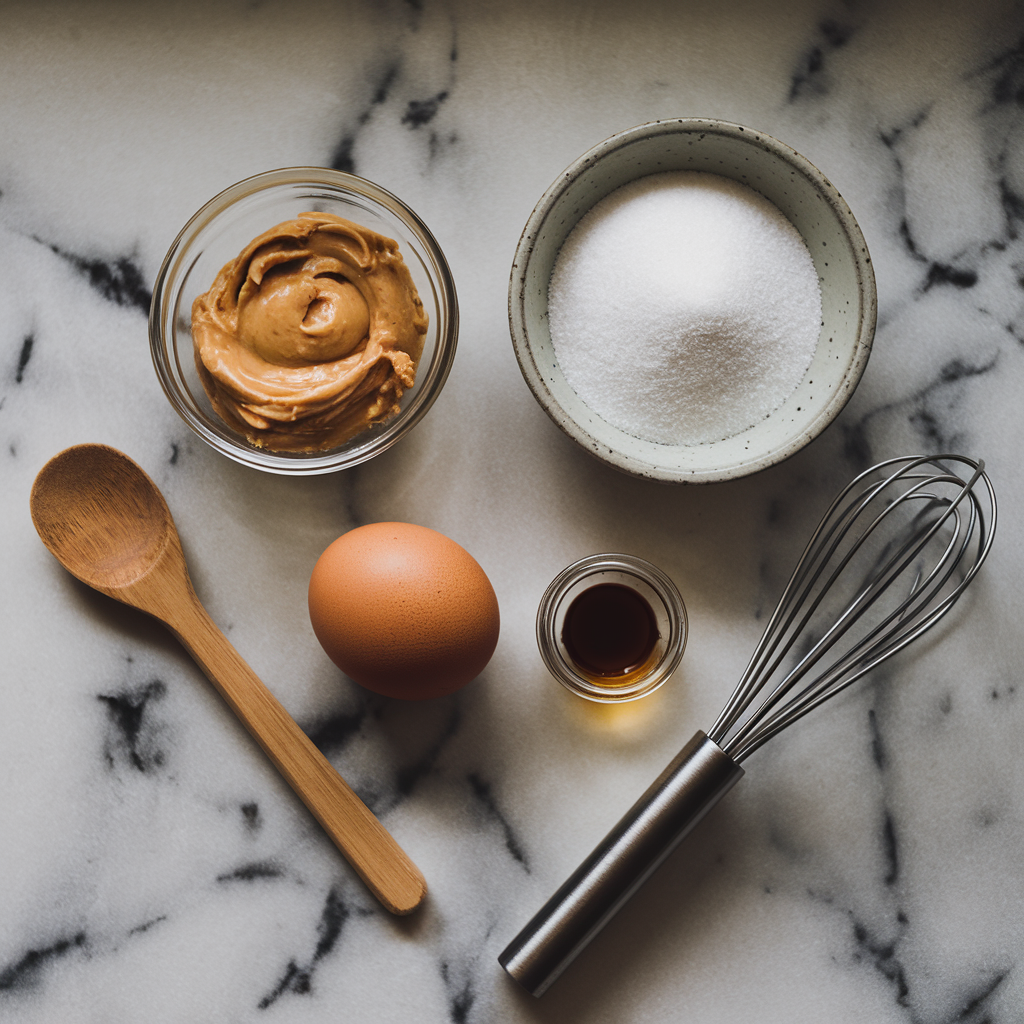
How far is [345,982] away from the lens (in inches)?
36.9

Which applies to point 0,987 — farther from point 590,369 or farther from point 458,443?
point 590,369

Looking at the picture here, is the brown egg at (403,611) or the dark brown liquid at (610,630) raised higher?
the dark brown liquid at (610,630)

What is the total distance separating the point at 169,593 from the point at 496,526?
385mm

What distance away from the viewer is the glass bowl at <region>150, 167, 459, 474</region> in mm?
898

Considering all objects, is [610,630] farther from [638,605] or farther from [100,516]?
[100,516]

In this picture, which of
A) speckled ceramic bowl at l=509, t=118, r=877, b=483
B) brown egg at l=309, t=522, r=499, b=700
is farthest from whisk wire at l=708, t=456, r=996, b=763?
brown egg at l=309, t=522, r=499, b=700

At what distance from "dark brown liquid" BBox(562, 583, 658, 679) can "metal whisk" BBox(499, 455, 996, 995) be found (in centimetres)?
12

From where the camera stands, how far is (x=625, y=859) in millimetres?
862

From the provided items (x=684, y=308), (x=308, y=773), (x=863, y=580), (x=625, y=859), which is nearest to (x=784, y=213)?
(x=684, y=308)

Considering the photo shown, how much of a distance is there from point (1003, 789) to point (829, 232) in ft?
2.22

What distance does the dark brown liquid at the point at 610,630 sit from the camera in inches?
37.8

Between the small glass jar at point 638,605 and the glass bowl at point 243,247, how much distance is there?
0.87ft

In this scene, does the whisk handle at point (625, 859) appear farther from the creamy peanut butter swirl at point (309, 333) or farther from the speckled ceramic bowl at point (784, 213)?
the creamy peanut butter swirl at point (309, 333)

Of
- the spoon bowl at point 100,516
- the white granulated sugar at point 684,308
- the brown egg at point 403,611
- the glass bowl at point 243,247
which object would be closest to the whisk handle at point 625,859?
the brown egg at point 403,611
